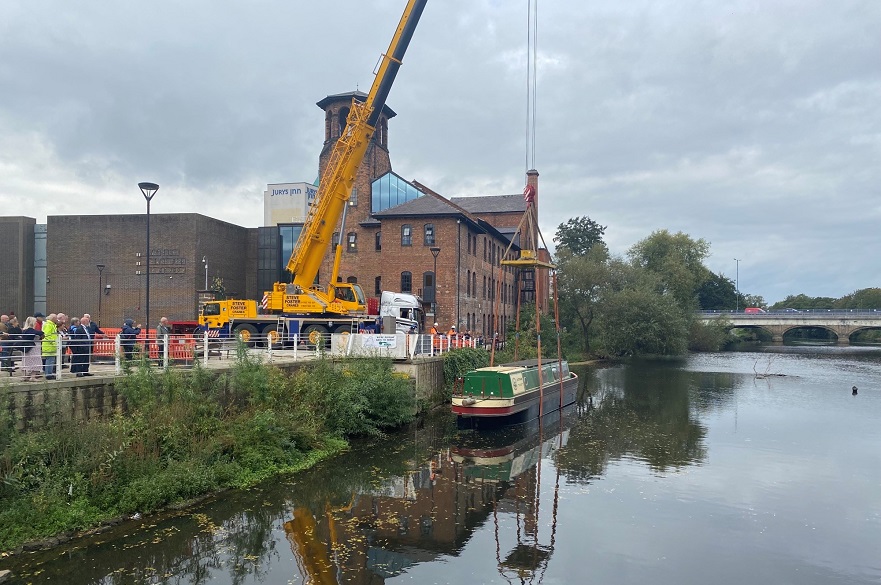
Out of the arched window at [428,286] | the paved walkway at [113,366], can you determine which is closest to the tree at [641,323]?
the arched window at [428,286]

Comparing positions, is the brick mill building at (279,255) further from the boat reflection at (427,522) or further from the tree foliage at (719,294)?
the tree foliage at (719,294)

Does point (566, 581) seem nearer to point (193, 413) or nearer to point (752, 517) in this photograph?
point (752, 517)

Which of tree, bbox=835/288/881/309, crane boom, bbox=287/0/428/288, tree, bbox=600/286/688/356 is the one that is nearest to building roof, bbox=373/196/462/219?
crane boom, bbox=287/0/428/288

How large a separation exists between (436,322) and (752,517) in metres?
25.4

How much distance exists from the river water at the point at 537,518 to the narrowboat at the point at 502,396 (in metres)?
0.76

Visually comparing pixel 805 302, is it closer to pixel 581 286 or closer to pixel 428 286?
pixel 581 286

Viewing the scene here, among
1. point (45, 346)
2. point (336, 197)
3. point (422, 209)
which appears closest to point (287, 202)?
point (422, 209)

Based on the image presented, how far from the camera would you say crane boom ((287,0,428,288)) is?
70.8 feet

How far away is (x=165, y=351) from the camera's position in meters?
13.6

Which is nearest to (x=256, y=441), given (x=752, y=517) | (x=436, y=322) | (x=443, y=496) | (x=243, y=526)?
(x=243, y=526)

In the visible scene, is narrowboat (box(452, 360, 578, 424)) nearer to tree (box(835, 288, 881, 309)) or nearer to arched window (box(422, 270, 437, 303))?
arched window (box(422, 270, 437, 303))

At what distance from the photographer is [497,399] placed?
19.0 m

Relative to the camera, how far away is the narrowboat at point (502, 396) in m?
18.8

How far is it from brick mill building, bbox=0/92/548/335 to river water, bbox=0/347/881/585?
18.2 m
